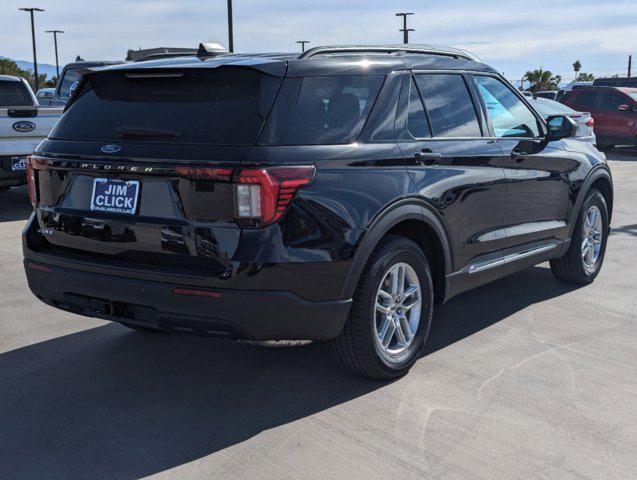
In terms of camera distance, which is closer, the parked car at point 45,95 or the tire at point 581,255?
the tire at point 581,255

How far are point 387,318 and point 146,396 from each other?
130cm

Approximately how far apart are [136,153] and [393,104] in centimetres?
137

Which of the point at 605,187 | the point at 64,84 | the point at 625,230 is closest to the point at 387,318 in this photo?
the point at 605,187

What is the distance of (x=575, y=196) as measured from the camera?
5.78 meters

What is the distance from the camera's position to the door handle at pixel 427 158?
412 cm

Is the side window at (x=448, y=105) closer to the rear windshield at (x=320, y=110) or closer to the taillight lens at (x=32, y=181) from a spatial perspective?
the rear windshield at (x=320, y=110)

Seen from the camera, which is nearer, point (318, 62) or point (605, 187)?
point (318, 62)

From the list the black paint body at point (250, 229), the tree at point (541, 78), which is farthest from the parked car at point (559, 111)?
the tree at point (541, 78)

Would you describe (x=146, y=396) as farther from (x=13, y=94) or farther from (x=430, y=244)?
(x=13, y=94)

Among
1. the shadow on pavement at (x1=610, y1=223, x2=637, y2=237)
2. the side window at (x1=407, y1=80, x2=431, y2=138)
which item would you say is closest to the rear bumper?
the side window at (x1=407, y1=80, x2=431, y2=138)

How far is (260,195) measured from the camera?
3326mm

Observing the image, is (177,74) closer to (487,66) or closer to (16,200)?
(487,66)

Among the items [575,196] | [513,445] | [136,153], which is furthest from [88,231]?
[575,196]

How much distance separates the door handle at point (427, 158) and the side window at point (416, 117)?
0.12m
